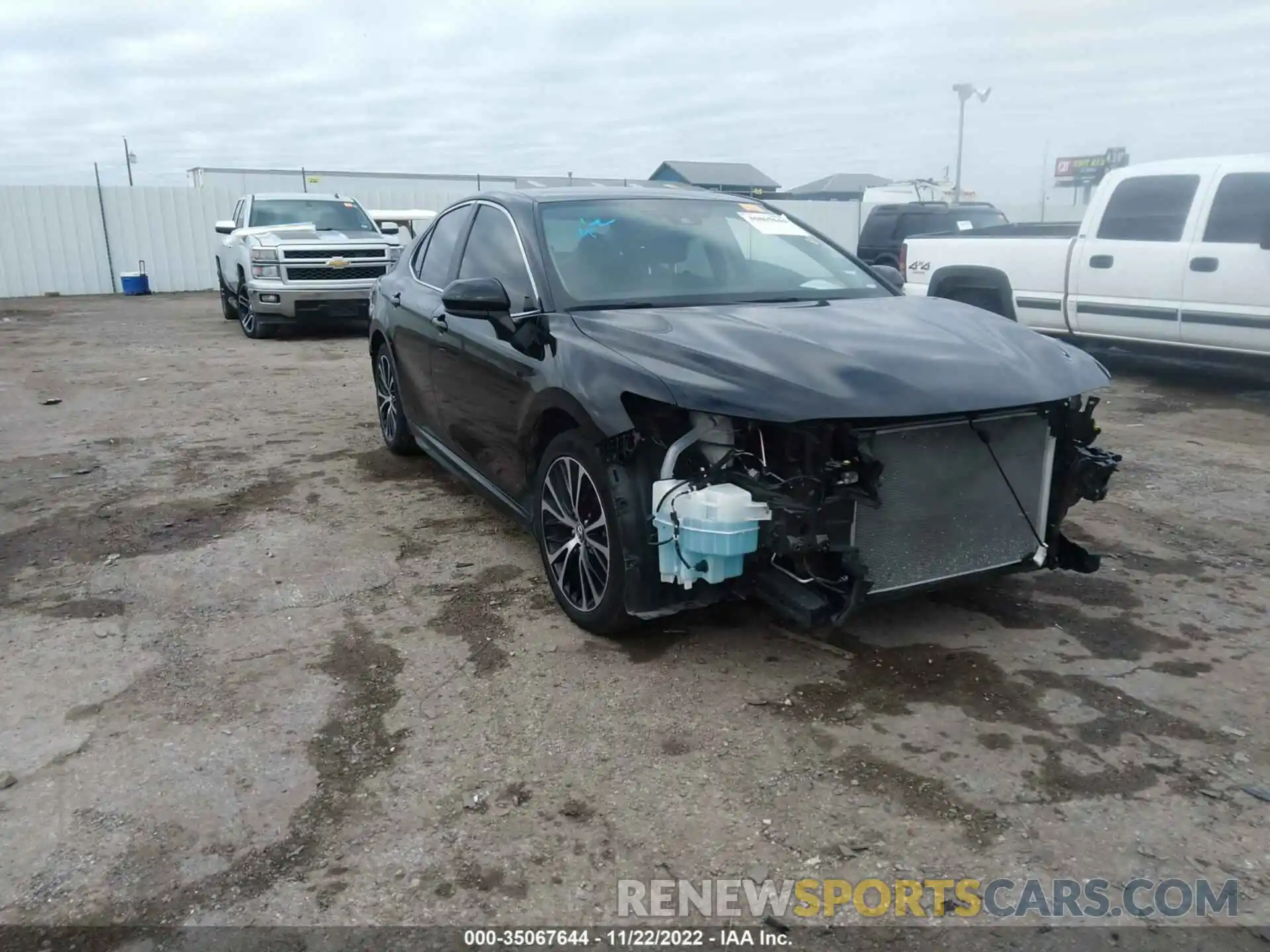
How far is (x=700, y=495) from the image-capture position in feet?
10.7

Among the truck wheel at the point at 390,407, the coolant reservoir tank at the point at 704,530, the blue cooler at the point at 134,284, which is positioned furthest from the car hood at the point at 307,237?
the coolant reservoir tank at the point at 704,530

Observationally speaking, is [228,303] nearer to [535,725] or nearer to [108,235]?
[108,235]

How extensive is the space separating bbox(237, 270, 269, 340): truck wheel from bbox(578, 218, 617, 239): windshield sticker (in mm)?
9894

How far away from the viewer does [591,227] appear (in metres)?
4.49

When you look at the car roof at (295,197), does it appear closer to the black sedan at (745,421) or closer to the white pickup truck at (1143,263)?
the white pickup truck at (1143,263)

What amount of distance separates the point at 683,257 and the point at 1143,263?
19.3 feet

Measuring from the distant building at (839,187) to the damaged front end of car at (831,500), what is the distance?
34619 mm

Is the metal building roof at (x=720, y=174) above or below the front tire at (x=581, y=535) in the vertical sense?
above

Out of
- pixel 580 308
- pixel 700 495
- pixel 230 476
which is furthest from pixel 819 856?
pixel 230 476

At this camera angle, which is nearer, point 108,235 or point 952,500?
point 952,500

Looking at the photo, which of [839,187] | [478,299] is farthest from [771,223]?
[839,187]

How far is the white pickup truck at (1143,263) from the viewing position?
7871 mm

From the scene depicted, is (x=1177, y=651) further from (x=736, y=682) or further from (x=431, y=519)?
(x=431, y=519)

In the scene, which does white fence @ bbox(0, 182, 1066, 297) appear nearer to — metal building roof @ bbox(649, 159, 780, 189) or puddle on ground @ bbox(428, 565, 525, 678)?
metal building roof @ bbox(649, 159, 780, 189)
